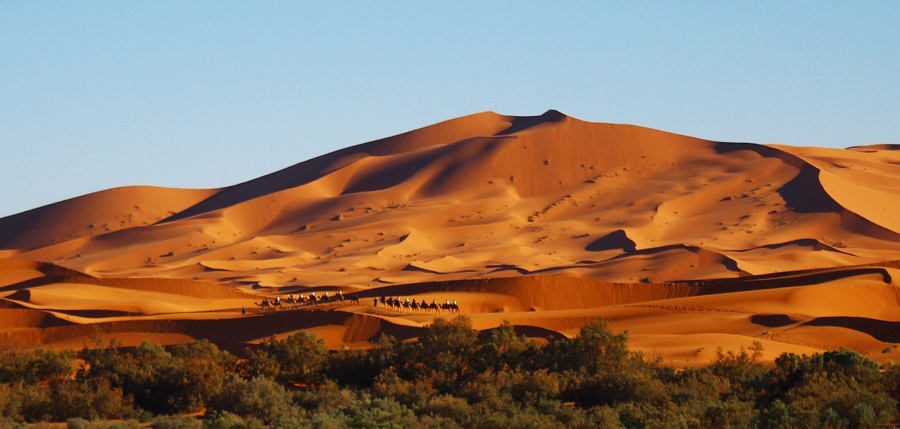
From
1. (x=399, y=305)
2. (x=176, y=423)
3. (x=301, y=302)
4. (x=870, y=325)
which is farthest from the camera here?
(x=301, y=302)

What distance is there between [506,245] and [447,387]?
190ft

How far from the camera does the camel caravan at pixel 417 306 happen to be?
39.4 m

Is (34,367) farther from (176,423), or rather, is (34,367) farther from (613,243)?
(613,243)

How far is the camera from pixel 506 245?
8244 centimetres

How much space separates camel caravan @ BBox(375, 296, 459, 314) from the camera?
129 ft

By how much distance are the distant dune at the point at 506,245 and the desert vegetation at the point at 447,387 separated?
4.81 metres

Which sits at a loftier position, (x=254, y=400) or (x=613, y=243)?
(x=254, y=400)

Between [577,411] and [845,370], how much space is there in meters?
5.60

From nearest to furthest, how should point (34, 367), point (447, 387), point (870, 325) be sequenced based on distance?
1. point (447, 387)
2. point (34, 367)
3. point (870, 325)

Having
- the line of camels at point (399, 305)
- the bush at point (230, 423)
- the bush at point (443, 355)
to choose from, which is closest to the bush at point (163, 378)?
the bush at point (443, 355)

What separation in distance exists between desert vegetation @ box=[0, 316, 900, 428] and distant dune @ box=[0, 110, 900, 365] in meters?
4.81

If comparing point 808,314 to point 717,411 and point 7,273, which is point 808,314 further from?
point 7,273

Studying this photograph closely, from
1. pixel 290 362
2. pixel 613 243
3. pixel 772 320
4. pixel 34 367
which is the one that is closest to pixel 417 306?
pixel 772 320

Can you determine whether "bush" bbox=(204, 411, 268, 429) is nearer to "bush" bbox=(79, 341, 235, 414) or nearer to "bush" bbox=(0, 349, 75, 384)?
"bush" bbox=(79, 341, 235, 414)
